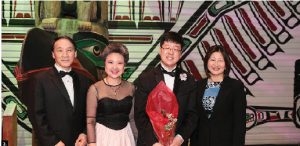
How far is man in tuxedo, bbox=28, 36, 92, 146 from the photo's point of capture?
12.1ft

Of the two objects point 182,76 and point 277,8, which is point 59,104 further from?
point 277,8

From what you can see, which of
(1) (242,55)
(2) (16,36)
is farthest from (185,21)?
(2) (16,36)

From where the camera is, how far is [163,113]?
3.71 m

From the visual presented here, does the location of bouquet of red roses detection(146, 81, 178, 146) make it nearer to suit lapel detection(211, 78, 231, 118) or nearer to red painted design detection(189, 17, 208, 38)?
suit lapel detection(211, 78, 231, 118)

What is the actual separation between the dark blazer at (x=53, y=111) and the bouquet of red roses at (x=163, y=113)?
0.71 m

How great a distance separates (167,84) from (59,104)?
1.06 meters

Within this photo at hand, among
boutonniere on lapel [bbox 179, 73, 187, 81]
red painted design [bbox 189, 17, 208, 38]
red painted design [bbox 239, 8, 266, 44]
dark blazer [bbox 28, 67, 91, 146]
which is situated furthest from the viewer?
red painted design [bbox 239, 8, 266, 44]

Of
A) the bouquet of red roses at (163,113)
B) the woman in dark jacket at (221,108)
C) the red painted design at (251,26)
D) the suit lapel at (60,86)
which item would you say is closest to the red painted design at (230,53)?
the red painted design at (251,26)

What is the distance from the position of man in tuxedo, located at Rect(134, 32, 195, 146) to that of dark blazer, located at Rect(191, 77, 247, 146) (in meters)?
0.19

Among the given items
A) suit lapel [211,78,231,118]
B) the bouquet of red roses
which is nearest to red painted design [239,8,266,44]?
suit lapel [211,78,231,118]

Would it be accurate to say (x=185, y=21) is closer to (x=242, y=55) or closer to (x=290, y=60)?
(x=242, y=55)

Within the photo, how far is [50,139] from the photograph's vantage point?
3.67 meters

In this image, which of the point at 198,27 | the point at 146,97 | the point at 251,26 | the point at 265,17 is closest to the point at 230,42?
the point at 251,26

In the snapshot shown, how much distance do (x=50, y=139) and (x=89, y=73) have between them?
7.71 ft
